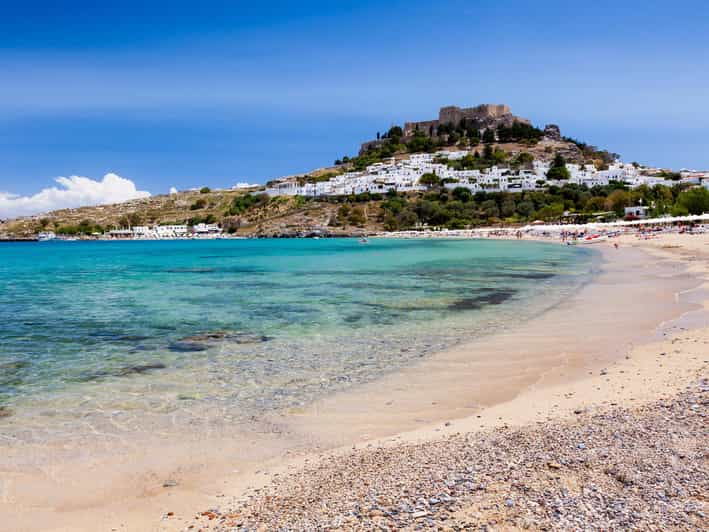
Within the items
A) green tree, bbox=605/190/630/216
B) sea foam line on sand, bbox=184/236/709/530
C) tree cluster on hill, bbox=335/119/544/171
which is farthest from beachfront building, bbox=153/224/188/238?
sea foam line on sand, bbox=184/236/709/530

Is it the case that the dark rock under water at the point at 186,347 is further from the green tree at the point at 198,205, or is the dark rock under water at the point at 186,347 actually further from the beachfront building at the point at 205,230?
the green tree at the point at 198,205

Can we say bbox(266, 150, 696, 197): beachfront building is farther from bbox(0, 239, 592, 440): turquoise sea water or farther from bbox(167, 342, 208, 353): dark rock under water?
bbox(167, 342, 208, 353): dark rock under water

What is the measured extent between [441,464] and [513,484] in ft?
2.37

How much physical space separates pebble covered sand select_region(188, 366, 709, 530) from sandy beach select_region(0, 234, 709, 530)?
14 mm

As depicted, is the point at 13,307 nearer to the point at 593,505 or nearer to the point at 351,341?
the point at 351,341

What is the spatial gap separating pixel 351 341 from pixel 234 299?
8.76 meters

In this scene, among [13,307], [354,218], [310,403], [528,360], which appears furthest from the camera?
[354,218]

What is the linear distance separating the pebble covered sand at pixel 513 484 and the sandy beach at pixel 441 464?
0.05 feet

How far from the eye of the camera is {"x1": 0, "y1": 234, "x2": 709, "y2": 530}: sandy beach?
3.56m

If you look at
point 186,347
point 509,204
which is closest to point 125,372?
point 186,347

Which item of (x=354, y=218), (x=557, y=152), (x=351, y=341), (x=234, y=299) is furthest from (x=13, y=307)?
(x=557, y=152)

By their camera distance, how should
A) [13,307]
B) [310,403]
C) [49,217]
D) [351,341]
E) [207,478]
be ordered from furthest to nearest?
1. [49,217]
2. [13,307]
3. [351,341]
4. [310,403]
5. [207,478]

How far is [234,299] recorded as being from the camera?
18531mm

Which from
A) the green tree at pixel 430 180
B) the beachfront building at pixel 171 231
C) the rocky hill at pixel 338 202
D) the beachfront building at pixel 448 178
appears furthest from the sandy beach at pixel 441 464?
the beachfront building at pixel 171 231
